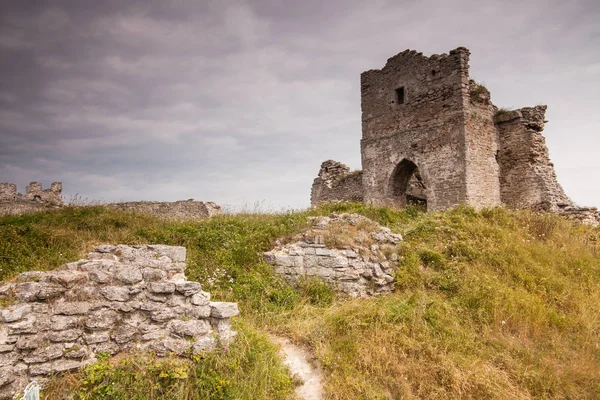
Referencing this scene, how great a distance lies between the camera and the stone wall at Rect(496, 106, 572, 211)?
15.0 m

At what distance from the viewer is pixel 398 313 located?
19.4 ft

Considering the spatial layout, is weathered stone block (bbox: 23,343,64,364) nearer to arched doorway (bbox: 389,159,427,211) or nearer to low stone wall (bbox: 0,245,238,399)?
low stone wall (bbox: 0,245,238,399)

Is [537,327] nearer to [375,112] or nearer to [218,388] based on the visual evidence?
[218,388]

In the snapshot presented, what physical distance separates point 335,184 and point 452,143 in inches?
273

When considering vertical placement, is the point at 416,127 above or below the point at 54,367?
above

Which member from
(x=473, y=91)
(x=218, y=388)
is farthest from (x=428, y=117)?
(x=218, y=388)

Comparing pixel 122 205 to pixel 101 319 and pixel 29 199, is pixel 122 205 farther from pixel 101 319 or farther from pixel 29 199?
pixel 101 319

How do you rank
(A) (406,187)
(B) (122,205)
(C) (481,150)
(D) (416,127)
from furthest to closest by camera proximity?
(A) (406,187) → (D) (416,127) → (B) (122,205) → (C) (481,150)

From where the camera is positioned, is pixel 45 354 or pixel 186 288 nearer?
pixel 45 354

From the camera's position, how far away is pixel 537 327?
617cm

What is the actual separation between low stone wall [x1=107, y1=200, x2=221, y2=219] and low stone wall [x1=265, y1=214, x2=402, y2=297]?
296 inches

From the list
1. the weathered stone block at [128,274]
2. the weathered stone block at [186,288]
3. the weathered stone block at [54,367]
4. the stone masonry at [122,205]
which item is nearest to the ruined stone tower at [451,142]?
the stone masonry at [122,205]

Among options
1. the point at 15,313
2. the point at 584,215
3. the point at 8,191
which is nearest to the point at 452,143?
the point at 584,215

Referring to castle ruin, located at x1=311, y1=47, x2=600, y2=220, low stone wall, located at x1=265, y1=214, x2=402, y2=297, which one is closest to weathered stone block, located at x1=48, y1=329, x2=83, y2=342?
low stone wall, located at x1=265, y1=214, x2=402, y2=297
